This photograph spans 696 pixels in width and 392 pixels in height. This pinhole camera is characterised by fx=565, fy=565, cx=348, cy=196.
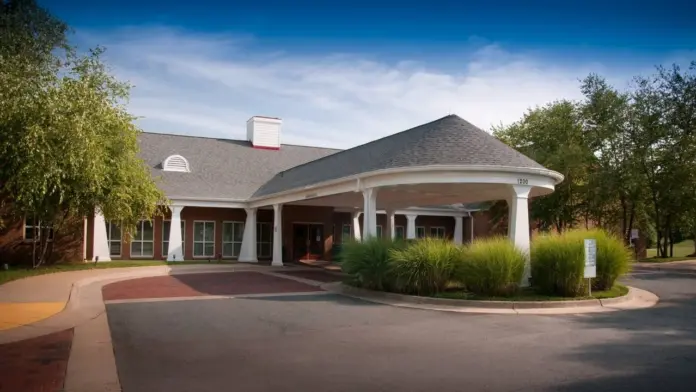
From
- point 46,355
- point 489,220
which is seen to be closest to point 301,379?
point 46,355

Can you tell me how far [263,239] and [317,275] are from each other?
11.0 m

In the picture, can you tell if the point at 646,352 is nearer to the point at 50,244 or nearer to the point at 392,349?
the point at 392,349

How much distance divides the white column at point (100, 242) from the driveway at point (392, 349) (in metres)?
15.1

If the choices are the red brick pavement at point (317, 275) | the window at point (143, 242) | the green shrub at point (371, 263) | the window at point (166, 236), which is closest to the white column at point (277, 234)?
the red brick pavement at point (317, 275)

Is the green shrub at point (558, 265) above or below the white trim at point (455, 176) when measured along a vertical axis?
below

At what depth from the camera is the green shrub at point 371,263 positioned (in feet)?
52.5

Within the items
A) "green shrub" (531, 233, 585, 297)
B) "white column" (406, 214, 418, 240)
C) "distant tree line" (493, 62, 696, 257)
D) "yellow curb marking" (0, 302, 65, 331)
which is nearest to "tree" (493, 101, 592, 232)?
A: "distant tree line" (493, 62, 696, 257)

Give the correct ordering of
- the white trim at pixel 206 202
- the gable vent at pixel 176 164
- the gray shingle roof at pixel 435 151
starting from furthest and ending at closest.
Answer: the gable vent at pixel 176 164
the white trim at pixel 206 202
the gray shingle roof at pixel 435 151

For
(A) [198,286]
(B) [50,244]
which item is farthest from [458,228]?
(B) [50,244]

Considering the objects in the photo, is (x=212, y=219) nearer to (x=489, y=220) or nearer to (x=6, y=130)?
(x=6, y=130)

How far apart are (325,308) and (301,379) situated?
6690 mm

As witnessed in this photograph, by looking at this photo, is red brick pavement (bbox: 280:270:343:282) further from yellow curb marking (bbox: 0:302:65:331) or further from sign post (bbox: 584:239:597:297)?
yellow curb marking (bbox: 0:302:65:331)

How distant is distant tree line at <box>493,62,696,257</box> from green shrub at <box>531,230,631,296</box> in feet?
60.3

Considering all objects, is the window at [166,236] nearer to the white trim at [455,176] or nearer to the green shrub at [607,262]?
the white trim at [455,176]
